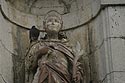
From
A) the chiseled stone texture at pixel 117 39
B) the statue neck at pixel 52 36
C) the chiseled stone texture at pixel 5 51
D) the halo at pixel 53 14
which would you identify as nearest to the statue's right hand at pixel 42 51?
the statue neck at pixel 52 36

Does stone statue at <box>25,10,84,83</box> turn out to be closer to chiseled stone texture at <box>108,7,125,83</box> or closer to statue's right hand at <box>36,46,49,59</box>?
statue's right hand at <box>36,46,49,59</box>

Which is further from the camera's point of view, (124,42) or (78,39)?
(78,39)

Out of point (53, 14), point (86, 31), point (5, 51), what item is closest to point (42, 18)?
point (53, 14)

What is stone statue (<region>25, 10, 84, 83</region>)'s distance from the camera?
11.1 metres

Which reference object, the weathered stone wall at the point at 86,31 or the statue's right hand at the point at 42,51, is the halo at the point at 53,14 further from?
the statue's right hand at the point at 42,51

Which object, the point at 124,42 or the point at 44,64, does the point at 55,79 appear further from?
the point at 124,42

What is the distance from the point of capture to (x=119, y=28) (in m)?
11.4

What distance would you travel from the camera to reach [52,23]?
38.4ft

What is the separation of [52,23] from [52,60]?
76 cm

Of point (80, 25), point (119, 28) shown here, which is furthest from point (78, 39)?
point (119, 28)

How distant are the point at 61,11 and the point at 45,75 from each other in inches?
78.6

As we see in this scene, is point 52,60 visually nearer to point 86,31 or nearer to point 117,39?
point 117,39

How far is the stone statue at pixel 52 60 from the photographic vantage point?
11.1 meters

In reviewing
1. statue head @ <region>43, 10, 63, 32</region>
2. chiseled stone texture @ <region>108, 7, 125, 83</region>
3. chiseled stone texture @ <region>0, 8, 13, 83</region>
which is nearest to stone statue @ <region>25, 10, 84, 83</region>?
statue head @ <region>43, 10, 63, 32</region>
